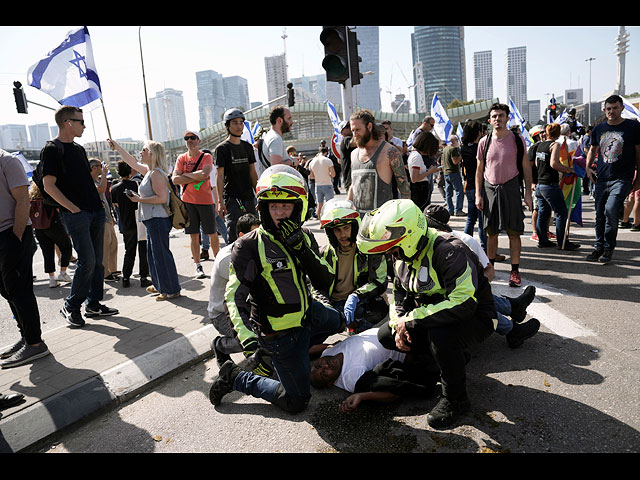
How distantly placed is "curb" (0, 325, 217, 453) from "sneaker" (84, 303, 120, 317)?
1.56 metres

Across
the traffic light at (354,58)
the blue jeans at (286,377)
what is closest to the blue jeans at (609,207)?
the traffic light at (354,58)

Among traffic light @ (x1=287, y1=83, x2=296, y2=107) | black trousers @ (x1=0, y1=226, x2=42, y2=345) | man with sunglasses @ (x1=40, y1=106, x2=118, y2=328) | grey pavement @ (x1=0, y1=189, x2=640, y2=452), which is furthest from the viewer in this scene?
traffic light @ (x1=287, y1=83, x2=296, y2=107)

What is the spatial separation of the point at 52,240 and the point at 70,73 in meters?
2.88

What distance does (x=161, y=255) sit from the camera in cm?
559

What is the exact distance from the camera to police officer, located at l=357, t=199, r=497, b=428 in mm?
2686

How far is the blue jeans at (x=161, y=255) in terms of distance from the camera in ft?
18.3

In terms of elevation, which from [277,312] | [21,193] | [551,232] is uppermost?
[21,193]

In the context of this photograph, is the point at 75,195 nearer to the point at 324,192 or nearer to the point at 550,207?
the point at 324,192

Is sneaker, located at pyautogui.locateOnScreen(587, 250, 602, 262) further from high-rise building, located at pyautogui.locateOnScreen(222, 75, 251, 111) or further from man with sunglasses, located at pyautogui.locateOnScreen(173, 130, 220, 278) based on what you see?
high-rise building, located at pyautogui.locateOnScreen(222, 75, 251, 111)

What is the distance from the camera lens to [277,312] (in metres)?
3.07

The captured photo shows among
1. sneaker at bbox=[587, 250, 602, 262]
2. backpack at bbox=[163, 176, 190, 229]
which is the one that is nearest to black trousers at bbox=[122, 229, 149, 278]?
backpack at bbox=[163, 176, 190, 229]
